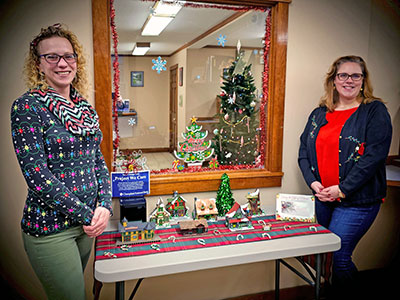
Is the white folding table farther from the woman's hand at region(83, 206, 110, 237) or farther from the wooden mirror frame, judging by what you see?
the wooden mirror frame

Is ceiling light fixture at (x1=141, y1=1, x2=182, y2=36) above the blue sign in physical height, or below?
above

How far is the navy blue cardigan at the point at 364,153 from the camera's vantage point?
6.48ft

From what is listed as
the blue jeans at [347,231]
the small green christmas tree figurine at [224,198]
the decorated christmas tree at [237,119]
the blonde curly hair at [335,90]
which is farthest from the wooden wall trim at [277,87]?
the blue jeans at [347,231]

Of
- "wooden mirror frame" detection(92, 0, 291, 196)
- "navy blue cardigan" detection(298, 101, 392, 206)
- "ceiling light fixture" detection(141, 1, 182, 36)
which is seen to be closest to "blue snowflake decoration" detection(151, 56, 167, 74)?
"ceiling light fixture" detection(141, 1, 182, 36)

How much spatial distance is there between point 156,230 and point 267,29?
1.59 metres

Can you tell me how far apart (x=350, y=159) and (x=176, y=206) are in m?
1.11

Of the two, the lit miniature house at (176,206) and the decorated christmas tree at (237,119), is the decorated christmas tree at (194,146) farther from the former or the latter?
the lit miniature house at (176,206)

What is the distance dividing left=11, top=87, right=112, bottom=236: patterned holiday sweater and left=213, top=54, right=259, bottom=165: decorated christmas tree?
43.0 inches

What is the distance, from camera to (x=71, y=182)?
59.0 inches

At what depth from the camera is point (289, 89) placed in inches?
99.1

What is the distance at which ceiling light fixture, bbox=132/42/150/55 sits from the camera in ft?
7.11

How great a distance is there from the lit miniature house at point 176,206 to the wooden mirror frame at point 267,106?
0.14 metres

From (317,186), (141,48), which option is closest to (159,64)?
(141,48)

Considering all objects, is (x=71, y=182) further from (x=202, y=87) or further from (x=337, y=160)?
(x=337, y=160)
